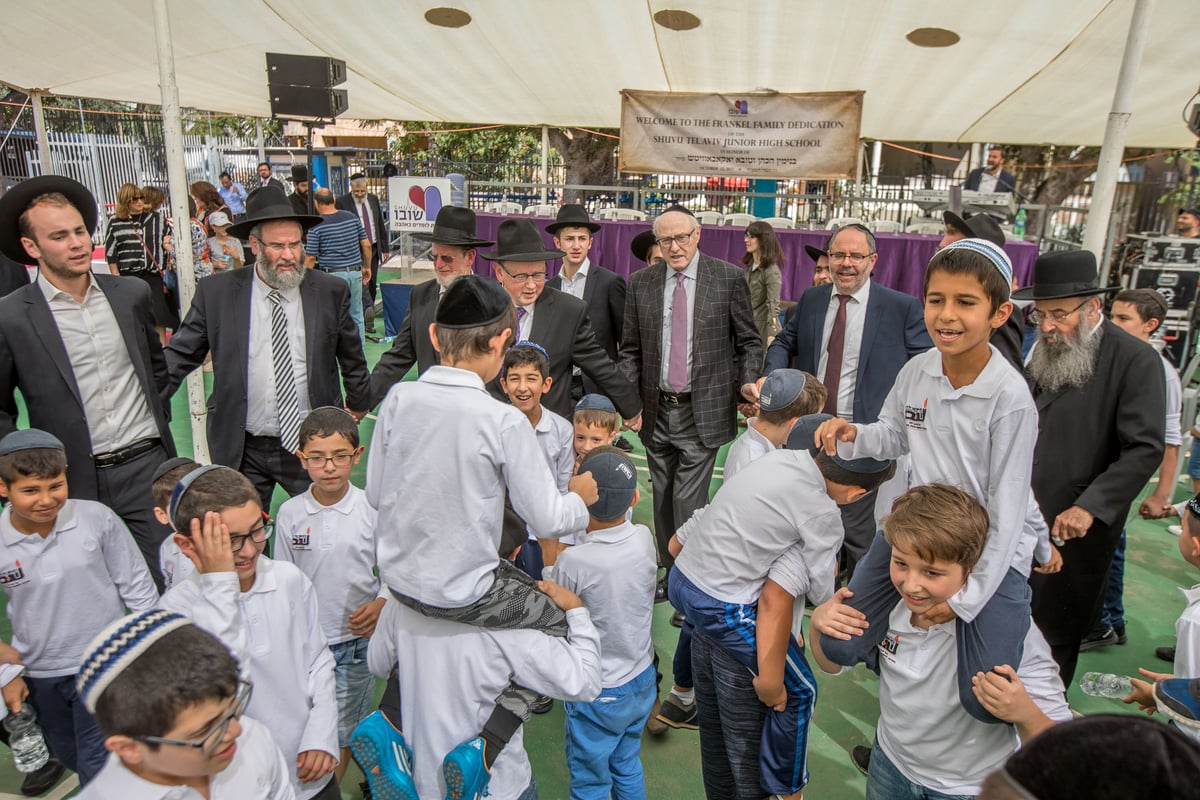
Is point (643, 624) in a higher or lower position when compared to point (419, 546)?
lower

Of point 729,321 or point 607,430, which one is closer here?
point 607,430

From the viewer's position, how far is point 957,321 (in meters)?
2.07

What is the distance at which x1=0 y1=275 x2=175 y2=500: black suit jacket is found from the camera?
2.96 m

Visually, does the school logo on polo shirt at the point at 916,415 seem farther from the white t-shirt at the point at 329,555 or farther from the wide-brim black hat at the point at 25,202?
the wide-brim black hat at the point at 25,202

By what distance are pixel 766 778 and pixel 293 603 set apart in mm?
1510

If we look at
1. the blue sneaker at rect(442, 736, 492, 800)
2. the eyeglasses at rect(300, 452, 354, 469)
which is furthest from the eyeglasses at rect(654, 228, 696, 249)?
the blue sneaker at rect(442, 736, 492, 800)

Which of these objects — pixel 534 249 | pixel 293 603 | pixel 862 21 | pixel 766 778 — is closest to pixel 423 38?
pixel 862 21

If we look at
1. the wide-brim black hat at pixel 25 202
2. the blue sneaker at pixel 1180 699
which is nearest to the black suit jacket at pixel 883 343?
the blue sneaker at pixel 1180 699

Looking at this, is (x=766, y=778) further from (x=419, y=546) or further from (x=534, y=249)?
(x=534, y=249)

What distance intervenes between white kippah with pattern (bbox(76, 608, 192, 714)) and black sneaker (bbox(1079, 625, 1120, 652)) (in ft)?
13.7

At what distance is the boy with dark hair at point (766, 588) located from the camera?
2199 mm

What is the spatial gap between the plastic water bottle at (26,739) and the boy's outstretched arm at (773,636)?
2.39 m

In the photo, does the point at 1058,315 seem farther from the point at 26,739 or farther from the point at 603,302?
the point at 26,739

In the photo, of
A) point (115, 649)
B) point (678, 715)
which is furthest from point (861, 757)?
point (115, 649)
